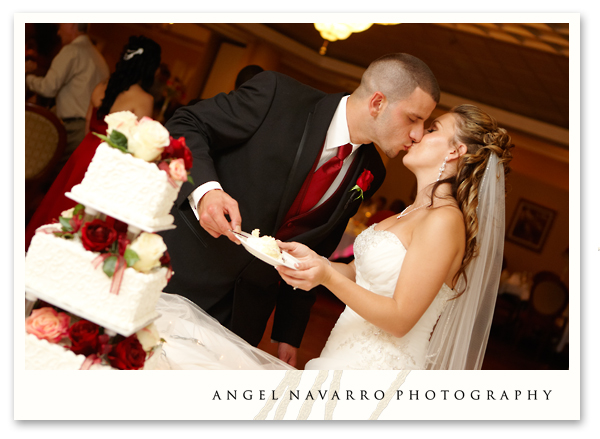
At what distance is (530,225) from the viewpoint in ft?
36.5

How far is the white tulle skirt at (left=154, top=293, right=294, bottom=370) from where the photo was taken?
1.85 m

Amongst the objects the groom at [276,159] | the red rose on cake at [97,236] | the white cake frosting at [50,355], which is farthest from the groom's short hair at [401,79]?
the white cake frosting at [50,355]

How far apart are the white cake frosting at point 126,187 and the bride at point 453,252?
100 centimetres

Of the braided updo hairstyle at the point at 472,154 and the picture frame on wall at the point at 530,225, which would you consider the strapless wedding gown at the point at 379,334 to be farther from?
the picture frame on wall at the point at 530,225

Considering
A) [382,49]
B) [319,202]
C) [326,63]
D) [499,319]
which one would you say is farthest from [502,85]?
[319,202]

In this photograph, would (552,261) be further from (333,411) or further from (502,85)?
(333,411)

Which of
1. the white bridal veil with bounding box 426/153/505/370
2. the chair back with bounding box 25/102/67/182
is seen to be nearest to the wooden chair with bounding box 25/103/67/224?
the chair back with bounding box 25/102/67/182

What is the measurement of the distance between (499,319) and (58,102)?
24.6ft

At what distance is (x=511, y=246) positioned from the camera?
37.3 feet

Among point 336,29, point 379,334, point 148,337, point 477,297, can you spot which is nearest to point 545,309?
point 336,29

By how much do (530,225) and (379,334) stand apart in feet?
33.2

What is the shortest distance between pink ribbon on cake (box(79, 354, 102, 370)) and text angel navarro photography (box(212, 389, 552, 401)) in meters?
0.72

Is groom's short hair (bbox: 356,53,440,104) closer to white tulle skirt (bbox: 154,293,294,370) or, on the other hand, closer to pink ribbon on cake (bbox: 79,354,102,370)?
white tulle skirt (bbox: 154,293,294,370)

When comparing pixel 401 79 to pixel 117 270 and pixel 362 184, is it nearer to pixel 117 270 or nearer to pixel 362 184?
pixel 362 184
